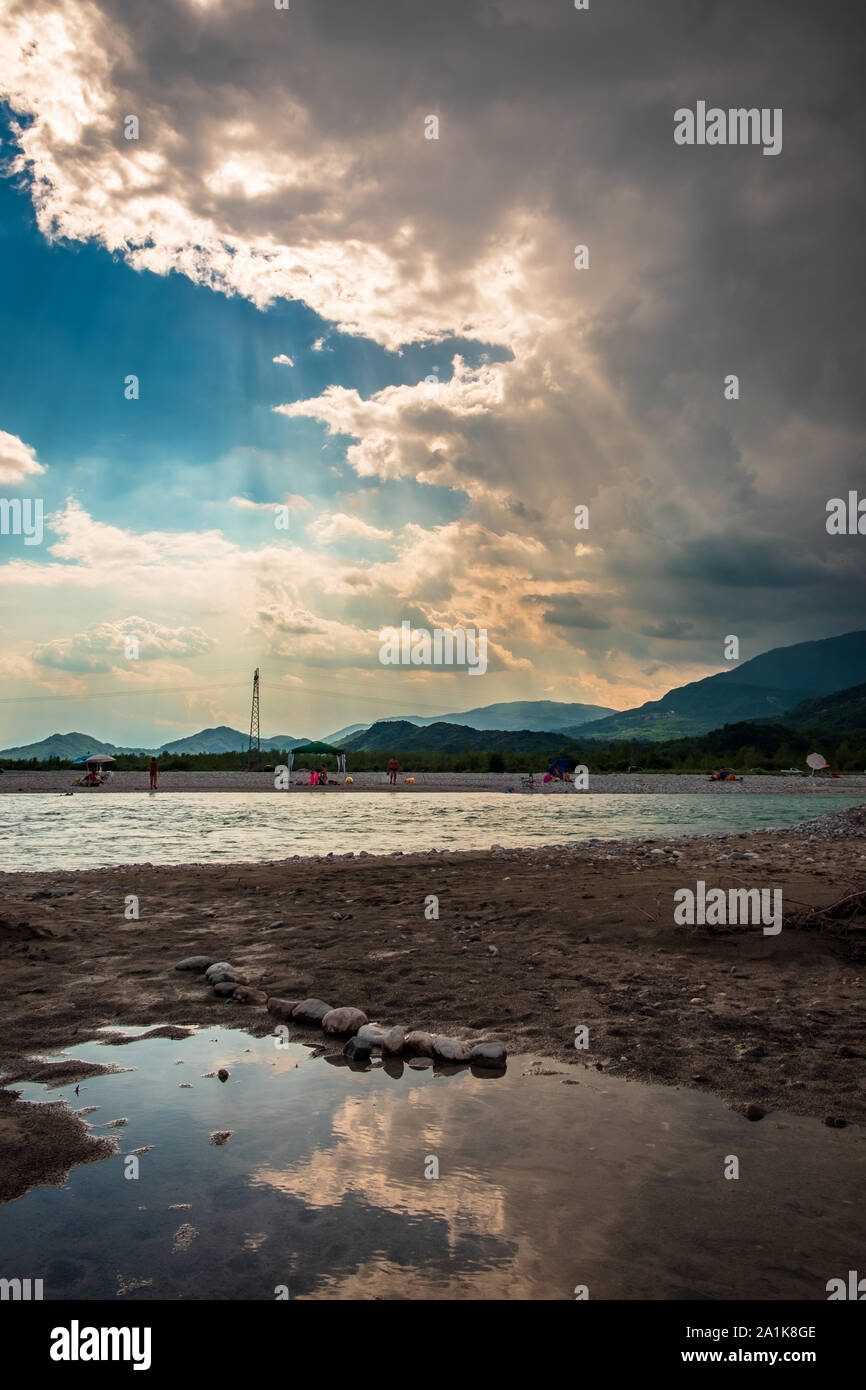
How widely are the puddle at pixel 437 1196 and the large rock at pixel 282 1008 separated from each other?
147 cm

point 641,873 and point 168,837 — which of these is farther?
point 168,837

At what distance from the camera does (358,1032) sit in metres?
6.54

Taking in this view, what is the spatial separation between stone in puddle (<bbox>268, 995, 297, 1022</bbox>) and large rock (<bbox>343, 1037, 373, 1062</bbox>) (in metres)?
1.08

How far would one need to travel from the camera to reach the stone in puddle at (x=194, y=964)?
8.73 meters

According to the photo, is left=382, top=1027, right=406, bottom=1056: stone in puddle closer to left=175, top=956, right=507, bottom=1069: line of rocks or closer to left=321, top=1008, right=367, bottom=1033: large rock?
left=175, top=956, right=507, bottom=1069: line of rocks

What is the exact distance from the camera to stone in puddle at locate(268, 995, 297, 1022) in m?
7.23

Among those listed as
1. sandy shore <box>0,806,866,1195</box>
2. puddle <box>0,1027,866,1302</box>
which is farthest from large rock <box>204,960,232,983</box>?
puddle <box>0,1027,866,1302</box>

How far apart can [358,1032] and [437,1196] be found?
2.52 metres

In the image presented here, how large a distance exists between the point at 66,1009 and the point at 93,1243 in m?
4.05

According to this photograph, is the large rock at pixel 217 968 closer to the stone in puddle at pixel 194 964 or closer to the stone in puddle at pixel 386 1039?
the stone in puddle at pixel 194 964

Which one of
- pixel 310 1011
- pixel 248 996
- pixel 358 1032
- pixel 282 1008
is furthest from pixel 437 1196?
pixel 248 996
